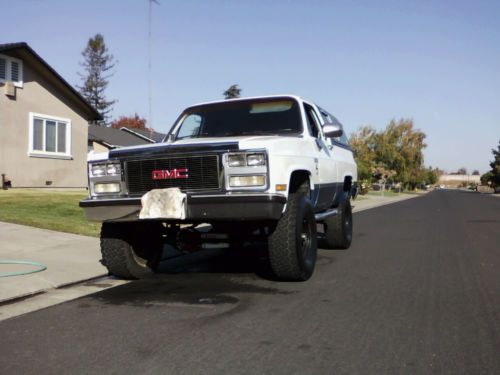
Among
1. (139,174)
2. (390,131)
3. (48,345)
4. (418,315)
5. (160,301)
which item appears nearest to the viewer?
(48,345)

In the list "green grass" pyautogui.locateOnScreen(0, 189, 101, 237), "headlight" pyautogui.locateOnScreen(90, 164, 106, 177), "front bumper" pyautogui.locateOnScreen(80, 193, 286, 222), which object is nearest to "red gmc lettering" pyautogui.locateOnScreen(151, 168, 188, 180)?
"front bumper" pyautogui.locateOnScreen(80, 193, 286, 222)

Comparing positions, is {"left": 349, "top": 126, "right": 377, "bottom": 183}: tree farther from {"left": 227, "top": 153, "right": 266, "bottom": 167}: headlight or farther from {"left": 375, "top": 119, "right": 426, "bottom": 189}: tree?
{"left": 227, "top": 153, "right": 266, "bottom": 167}: headlight

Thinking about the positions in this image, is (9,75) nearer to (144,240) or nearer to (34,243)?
(34,243)

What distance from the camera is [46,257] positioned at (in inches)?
282

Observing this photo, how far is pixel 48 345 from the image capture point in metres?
3.70

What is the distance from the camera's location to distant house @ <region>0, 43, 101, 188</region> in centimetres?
1764

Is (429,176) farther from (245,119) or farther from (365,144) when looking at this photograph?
(245,119)

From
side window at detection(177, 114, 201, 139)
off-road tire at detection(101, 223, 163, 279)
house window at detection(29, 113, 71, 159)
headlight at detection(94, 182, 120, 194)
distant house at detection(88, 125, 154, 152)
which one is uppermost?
distant house at detection(88, 125, 154, 152)

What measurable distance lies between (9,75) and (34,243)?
12.1 metres

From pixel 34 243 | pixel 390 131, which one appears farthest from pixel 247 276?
pixel 390 131

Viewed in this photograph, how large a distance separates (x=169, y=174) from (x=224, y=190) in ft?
2.19

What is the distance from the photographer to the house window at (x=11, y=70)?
58.4 feet

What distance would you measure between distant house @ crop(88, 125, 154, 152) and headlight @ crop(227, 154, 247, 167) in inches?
924

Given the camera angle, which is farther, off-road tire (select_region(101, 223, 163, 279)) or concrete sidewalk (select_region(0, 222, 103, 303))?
off-road tire (select_region(101, 223, 163, 279))
